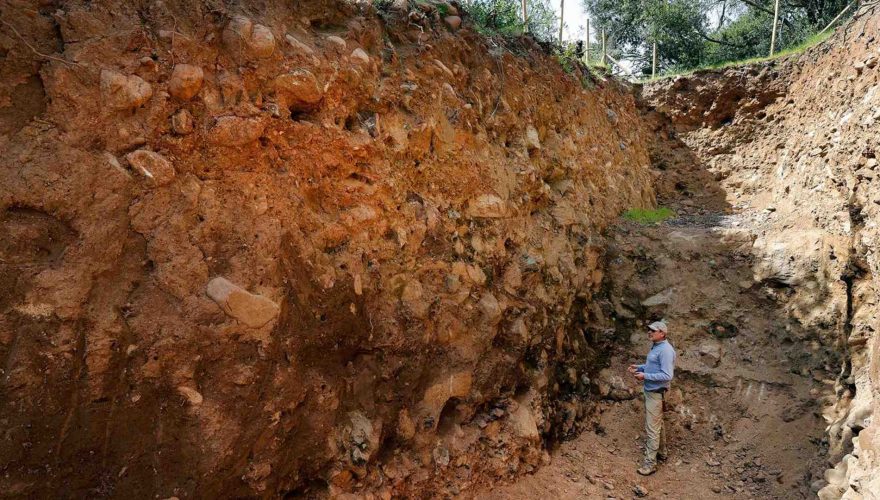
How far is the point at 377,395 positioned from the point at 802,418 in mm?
3747

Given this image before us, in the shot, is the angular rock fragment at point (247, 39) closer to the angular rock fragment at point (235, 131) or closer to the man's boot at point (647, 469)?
the angular rock fragment at point (235, 131)

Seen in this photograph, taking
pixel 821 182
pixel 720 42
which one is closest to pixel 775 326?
pixel 821 182

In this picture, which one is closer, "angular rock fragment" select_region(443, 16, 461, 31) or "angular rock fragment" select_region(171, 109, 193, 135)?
"angular rock fragment" select_region(171, 109, 193, 135)

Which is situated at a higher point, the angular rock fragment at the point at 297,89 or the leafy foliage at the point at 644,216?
the angular rock fragment at the point at 297,89

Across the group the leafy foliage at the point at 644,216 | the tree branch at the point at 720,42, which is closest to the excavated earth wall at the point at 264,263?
the leafy foliage at the point at 644,216

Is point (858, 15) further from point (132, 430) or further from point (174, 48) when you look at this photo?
point (132, 430)

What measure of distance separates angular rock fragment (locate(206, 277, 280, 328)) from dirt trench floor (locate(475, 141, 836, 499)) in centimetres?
225

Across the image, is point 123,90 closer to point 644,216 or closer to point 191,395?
point 191,395

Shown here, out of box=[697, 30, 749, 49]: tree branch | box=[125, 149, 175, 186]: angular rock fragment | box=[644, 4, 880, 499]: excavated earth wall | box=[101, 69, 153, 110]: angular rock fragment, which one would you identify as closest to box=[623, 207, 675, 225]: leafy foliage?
box=[644, 4, 880, 499]: excavated earth wall

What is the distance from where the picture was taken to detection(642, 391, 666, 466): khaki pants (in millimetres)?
4277

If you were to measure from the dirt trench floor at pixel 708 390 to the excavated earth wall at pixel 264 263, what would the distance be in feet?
1.31

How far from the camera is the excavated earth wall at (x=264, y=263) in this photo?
7.97 ft

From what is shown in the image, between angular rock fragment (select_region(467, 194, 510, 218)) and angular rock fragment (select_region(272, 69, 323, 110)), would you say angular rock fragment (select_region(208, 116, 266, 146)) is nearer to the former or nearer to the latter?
angular rock fragment (select_region(272, 69, 323, 110))

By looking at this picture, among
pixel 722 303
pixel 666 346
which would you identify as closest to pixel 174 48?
pixel 666 346
